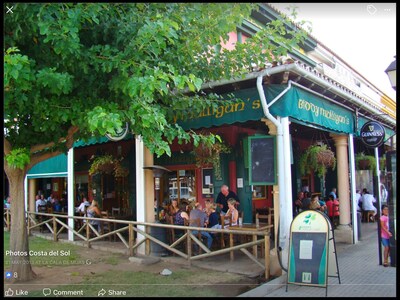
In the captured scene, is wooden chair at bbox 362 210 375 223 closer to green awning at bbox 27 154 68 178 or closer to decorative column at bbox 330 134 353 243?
decorative column at bbox 330 134 353 243

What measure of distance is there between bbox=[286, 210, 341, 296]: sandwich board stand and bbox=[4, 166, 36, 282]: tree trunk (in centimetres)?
432

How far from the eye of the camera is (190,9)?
5.90m

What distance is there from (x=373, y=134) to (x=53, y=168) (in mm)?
9889

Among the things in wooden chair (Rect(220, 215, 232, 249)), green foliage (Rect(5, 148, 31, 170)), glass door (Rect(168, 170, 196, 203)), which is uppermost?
green foliage (Rect(5, 148, 31, 170))

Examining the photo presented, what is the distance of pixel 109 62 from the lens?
16.7 feet

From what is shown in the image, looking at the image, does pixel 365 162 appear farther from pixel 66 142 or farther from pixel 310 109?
pixel 66 142

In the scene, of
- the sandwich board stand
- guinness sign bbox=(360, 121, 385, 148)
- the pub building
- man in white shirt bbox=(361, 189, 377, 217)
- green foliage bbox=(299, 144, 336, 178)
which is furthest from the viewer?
man in white shirt bbox=(361, 189, 377, 217)

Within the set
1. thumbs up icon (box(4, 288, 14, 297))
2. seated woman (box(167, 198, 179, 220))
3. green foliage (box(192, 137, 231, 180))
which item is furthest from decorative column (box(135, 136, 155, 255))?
thumbs up icon (box(4, 288, 14, 297))

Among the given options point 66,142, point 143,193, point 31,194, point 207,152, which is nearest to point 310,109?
point 207,152

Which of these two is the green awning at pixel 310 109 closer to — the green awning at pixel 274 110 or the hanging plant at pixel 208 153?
the green awning at pixel 274 110

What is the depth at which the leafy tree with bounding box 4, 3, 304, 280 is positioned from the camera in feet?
15.4

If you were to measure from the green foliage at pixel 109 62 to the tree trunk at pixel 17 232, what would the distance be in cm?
56

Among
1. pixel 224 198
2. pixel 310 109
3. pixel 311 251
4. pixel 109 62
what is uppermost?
pixel 109 62

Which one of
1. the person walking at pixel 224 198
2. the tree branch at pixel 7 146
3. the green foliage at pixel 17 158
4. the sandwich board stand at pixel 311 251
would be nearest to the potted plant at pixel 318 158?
the person walking at pixel 224 198
